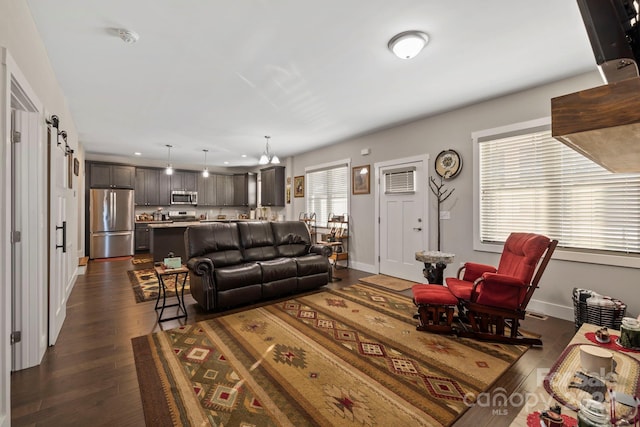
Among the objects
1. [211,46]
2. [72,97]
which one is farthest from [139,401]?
[72,97]

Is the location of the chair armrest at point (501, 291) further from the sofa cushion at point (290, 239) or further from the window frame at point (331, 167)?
the window frame at point (331, 167)

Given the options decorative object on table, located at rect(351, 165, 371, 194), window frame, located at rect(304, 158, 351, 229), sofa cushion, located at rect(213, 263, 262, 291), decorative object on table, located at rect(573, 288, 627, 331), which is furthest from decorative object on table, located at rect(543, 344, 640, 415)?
window frame, located at rect(304, 158, 351, 229)

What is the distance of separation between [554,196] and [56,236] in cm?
528

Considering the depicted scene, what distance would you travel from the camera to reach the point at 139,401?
1.83 metres

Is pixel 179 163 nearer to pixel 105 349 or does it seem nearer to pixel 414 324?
pixel 105 349

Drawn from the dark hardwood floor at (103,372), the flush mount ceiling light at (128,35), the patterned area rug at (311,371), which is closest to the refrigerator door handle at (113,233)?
the dark hardwood floor at (103,372)

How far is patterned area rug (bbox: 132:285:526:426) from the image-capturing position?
1.73 m

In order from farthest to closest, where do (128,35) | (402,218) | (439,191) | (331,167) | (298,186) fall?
(298,186), (331,167), (402,218), (439,191), (128,35)

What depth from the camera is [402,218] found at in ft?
15.9

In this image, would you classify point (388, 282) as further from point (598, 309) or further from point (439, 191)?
point (598, 309)

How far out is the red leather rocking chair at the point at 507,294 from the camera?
2.52 meters

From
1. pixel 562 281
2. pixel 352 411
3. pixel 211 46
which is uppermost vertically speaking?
pixel 211 46

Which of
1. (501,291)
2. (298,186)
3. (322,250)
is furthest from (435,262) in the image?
(298,186)

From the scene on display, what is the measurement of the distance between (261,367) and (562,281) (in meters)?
3.36
